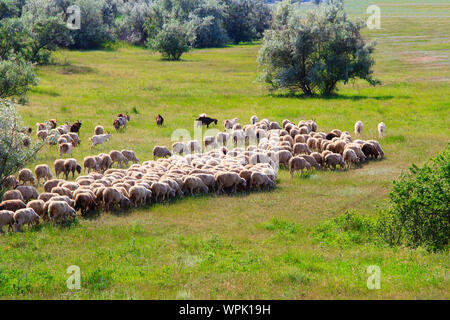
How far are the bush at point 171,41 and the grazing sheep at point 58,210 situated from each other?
6737cm

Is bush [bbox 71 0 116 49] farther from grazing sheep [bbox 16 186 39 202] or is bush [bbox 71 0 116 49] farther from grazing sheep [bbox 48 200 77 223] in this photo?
grazing sheep [bbox 48 200 77 223]

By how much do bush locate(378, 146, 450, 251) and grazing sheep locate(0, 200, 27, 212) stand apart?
1138 cm

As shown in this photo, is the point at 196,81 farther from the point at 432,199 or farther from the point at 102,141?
the point at 432,199

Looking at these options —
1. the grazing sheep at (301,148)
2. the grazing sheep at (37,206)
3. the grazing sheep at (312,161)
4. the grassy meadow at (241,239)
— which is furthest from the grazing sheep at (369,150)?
the grazing sheep at (37,206)

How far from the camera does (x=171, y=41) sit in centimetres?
8119

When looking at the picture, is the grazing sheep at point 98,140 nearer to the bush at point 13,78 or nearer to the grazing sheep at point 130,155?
the grazing sheep at point 130,155

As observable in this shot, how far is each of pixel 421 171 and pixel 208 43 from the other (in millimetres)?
98022

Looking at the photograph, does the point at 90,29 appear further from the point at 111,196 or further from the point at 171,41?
the point at 111,196

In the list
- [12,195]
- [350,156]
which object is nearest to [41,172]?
[12,195]

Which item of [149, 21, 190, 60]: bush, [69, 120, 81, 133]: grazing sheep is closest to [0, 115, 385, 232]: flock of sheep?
[69, 120, 81, 133]: grazing sheep

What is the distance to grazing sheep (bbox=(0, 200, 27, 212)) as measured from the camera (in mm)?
16703

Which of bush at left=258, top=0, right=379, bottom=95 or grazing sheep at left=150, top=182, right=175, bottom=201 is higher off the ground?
bush at left=258, top=0, right=379, bottom=95

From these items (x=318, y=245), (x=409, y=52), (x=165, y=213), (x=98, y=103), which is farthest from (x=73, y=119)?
(x=409, y=52)

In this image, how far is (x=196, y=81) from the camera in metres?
56.9
